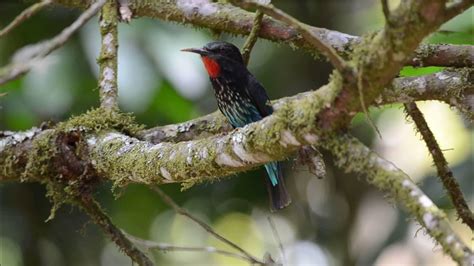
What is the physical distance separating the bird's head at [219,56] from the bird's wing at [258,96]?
109 mm

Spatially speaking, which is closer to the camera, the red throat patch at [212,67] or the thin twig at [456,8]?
the thin twig at [456,8]

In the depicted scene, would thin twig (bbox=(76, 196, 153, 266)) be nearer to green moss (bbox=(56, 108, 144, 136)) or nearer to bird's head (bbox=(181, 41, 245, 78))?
green moss (bbox=(56, 108, 144, 136))

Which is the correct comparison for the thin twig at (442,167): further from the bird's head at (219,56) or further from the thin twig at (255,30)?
the bird's head at (219,56)

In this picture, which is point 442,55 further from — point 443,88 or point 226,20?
point 226,20

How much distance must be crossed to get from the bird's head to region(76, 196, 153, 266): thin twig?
1.00 metres

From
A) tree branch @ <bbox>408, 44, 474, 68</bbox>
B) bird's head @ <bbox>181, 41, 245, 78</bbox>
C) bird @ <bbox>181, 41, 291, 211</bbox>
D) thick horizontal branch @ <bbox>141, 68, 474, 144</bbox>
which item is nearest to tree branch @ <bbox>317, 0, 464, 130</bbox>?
thick horizontal branch @ <bbox>141, 68, 474, 144</bbox>

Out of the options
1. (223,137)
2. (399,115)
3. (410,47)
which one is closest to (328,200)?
(399,115)

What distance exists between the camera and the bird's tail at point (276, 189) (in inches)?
144

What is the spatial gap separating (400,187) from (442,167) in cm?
101

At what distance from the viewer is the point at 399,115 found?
5.79 m

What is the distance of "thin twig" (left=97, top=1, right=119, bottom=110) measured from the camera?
330 centimetres

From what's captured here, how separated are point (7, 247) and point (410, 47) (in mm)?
4477

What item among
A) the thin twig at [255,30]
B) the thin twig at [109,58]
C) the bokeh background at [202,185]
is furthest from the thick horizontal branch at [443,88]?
the bokeh background at [202,185]

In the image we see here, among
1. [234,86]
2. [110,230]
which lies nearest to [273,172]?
[234,86]
